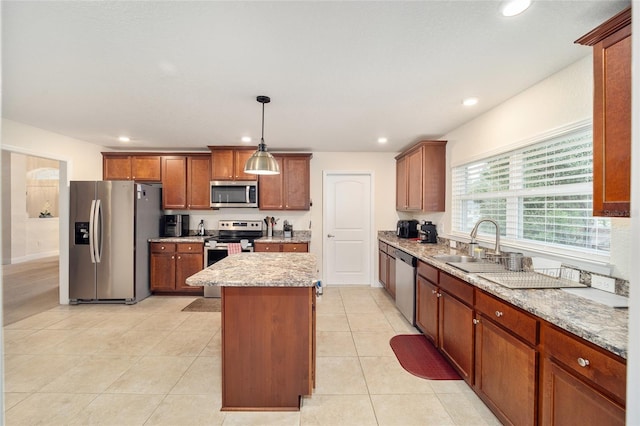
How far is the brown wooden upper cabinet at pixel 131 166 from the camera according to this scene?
486cm

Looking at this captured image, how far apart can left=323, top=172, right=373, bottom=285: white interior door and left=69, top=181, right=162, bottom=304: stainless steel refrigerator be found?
9.47ft

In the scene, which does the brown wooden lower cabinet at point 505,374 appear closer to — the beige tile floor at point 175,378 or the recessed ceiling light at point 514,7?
the beige tile floor at point 175,378

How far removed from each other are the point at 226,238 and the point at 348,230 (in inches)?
78.5

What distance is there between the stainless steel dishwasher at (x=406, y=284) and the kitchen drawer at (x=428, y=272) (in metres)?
0.15

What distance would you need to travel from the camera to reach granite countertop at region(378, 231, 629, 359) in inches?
53.4

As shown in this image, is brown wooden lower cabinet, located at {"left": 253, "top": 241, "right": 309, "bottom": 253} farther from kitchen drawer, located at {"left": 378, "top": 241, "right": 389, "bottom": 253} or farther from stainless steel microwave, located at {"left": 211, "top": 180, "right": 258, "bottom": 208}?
kitchen drawer, located at {"left": 378, "top": 241, "right": 389, "bottom": 253}

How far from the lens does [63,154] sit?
165 inches

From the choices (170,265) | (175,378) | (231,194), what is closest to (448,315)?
(175,378)

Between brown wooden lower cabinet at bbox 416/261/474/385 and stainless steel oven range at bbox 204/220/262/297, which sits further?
stainless steel oven range at bbox 204/220/262/297

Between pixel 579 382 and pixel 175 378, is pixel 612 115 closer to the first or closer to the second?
pixel 579 382

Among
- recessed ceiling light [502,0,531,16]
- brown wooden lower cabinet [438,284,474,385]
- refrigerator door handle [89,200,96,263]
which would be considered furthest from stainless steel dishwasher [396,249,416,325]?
refrigerator door handle [89,200,96,263]

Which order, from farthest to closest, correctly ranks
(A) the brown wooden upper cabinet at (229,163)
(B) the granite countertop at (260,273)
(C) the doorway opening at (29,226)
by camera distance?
(C) the doorway opening at (29,226) < (A) the brown wooden upper cabinet at (229,163) < (B) the granite countertop at (260,273)

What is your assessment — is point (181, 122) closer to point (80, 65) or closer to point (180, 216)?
point (80, 65)

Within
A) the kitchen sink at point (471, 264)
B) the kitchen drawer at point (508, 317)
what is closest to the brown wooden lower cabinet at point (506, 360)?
the kitchen drawer at point (508, 317)
